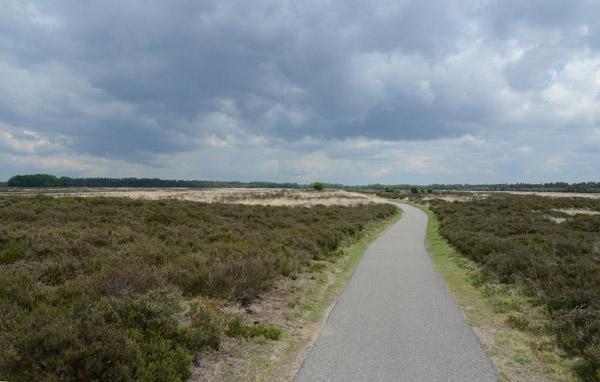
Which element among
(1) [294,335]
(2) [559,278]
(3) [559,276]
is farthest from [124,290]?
(3) [559,276]

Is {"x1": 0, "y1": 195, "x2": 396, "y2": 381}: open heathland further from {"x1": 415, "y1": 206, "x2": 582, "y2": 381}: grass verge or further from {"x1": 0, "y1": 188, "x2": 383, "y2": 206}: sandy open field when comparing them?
{"x1": 0, "y1": 188, "x2": 383, "y2": 206}: sandy open field

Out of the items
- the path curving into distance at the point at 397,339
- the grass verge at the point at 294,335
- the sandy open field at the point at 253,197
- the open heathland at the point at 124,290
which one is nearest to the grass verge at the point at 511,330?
the path curving into distance at the point at 397,339

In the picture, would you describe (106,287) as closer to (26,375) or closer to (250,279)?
(26,375)

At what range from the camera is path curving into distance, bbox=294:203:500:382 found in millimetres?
4387

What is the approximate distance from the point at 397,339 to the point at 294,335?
1968 mm

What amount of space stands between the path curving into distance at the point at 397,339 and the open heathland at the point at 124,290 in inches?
53.8

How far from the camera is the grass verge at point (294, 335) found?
14.9 ft

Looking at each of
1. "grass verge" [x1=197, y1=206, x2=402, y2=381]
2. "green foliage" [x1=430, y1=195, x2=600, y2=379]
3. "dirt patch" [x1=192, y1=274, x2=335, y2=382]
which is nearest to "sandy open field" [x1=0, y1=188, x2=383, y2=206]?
"green foliage" [x1=430, y1=195, x2=600, y2=379]

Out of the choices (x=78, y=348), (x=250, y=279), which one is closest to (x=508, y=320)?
(x=250, y=279)

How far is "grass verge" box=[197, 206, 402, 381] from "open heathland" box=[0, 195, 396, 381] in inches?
16.1

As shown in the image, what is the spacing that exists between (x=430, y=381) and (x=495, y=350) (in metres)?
1.91

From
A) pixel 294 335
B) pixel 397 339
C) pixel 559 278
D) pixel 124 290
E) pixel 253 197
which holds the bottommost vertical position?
pixel 294 335

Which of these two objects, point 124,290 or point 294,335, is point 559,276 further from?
point 124,290

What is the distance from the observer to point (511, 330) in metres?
6.04
